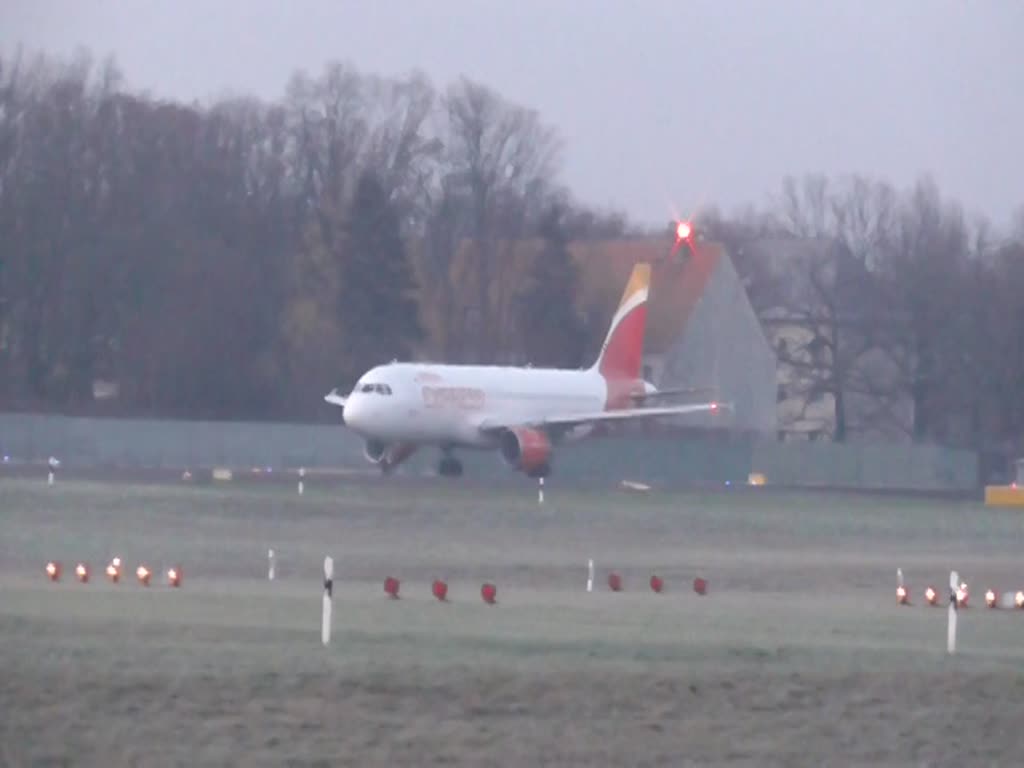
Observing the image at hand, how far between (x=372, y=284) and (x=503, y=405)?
19.5 m

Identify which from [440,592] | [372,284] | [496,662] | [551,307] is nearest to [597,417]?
[372,284]

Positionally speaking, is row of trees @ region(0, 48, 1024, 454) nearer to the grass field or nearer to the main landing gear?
the main landing gear

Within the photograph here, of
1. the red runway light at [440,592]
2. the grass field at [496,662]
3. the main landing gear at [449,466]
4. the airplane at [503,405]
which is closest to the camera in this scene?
the grass field at [496,662]

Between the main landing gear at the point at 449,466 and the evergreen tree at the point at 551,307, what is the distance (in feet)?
81.4

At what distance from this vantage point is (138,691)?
1639 centimetres

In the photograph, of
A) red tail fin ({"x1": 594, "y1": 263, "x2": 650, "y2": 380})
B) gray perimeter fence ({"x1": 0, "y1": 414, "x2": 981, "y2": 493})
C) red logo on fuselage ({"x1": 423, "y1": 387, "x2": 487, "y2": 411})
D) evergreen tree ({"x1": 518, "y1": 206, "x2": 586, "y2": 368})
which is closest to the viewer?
red logo on fuselage ({"x1": 423, "y1": 387, "x2": 487, "y2": 411})

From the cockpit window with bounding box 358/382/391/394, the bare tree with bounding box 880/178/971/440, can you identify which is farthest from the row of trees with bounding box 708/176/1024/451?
the cockpit window with bounding box 358/382/391/394

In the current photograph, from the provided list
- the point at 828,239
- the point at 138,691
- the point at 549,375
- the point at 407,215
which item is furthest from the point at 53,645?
the point at 828,239

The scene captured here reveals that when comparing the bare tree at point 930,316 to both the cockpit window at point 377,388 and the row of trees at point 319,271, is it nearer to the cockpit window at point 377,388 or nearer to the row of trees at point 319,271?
the row of trees at point 319,271

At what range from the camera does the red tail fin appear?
69750 millimetres

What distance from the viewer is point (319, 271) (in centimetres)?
8612

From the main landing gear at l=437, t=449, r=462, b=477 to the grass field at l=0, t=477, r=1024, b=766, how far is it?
89.2 ft

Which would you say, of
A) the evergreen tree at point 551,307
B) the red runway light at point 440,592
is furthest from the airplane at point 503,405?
the red runway light at point 440,592

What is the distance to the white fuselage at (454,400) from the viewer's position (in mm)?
61500
